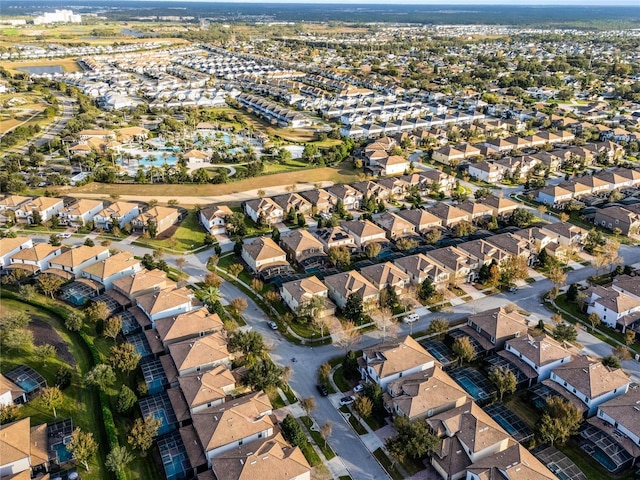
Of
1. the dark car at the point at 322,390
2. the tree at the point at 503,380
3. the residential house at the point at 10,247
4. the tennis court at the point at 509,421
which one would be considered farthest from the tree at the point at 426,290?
the residential house at the point at 10,247

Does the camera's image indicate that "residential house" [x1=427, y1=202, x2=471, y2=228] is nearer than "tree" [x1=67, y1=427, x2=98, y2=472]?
No

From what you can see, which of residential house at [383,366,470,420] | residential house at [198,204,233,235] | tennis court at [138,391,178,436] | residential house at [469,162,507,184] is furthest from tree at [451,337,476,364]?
residential house at [469,162,507,184]

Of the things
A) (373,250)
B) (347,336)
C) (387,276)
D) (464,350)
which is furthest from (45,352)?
(373,250)

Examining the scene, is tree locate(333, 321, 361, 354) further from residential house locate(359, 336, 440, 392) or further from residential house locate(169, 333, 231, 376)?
residential house locate(169, 333, 231, 376)

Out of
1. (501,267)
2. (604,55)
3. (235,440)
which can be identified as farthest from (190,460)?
(604,55)

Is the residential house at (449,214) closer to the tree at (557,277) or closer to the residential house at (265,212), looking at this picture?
the tree at (557,277)
